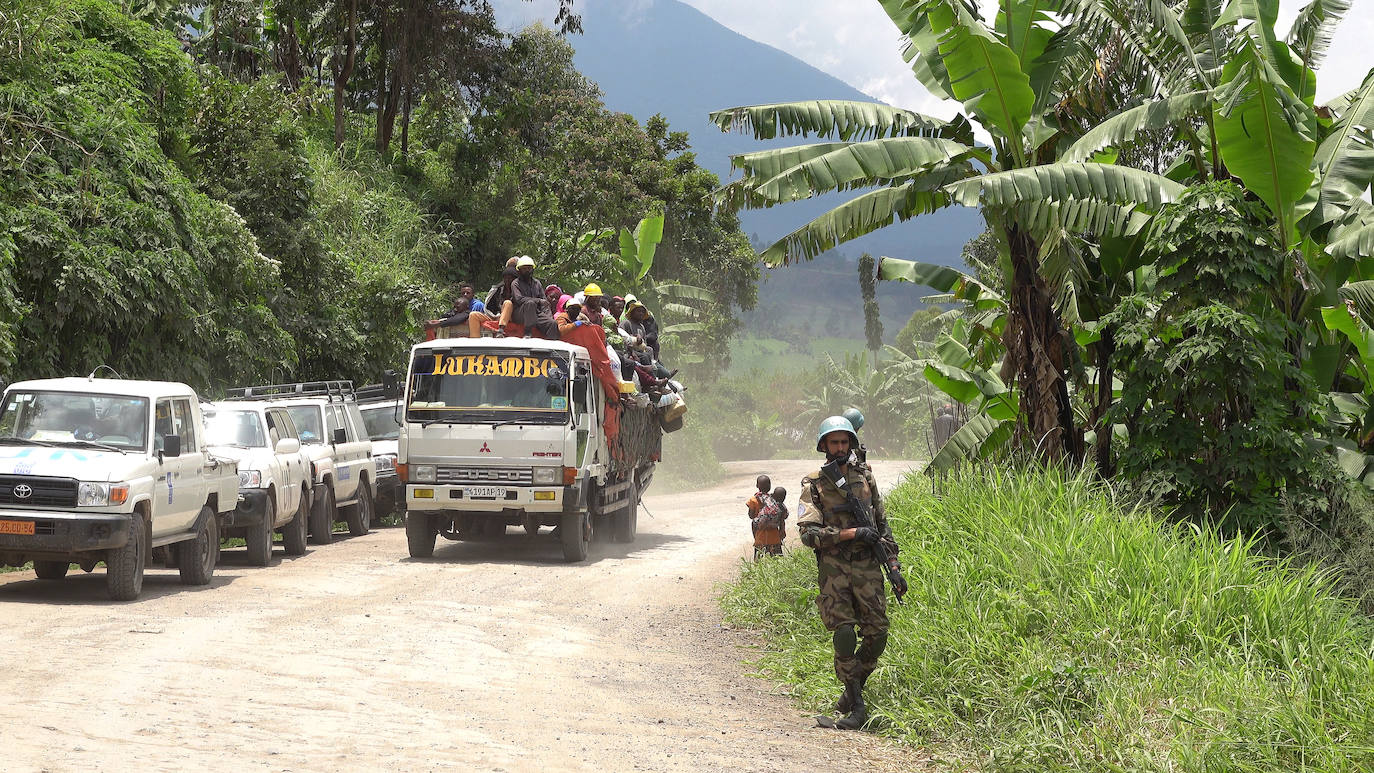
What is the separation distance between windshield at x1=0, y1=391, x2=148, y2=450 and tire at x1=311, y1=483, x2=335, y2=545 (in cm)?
605

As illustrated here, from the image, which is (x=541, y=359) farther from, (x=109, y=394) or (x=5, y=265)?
(x=5, y=265)

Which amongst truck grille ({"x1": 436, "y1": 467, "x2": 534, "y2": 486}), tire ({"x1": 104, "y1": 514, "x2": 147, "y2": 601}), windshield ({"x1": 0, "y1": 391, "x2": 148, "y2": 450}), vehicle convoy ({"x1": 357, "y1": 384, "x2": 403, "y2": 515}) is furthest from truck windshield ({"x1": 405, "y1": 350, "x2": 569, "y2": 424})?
vehicle convoy ({"x1": 357, "y1": 384, "x2": 403, "y2": 515})

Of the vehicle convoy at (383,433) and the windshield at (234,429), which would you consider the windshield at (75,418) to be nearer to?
the windshield at (234,429)

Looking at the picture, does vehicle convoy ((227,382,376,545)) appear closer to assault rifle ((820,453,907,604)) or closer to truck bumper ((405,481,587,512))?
truck bumper ((405,481,587,512))

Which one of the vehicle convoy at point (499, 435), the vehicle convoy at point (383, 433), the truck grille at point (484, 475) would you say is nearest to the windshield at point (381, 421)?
the vehicle convoy at point (383, 433)

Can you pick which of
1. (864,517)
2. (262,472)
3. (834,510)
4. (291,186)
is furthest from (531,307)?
(291,186)

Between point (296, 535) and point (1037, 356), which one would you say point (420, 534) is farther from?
point (1037, 356)

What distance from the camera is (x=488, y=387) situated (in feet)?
52.4

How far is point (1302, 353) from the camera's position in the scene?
46.4 feet

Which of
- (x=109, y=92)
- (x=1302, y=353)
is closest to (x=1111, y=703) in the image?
(x=1302, y=353)

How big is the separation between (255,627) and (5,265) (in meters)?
7.38

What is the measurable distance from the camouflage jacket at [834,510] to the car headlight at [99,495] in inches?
249

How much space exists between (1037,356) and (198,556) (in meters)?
8.41

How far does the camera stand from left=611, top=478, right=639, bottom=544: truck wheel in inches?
752
